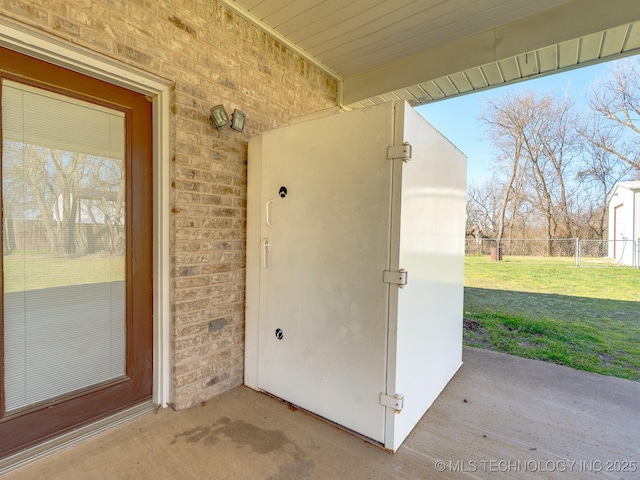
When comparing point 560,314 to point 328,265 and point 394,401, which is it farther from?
point 328,265

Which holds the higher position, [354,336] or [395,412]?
[354,336]

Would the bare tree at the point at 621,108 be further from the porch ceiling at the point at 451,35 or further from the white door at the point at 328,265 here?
the white door at the point at 328,265

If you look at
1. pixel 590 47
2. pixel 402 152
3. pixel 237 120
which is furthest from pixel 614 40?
pixel 237 120

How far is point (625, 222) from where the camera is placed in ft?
20.6

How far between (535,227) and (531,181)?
1.46 meters

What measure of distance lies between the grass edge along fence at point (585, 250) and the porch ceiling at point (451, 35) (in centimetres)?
435

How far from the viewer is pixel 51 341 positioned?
5.63 feet

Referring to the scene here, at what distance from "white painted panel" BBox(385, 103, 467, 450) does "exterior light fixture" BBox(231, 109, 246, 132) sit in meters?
1.32

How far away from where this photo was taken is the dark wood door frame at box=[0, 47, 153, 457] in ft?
5.58

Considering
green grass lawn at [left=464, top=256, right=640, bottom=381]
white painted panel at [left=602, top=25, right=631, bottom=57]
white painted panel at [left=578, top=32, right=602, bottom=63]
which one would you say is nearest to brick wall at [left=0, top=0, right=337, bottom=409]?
white painted panel at [left=578, top=32, right=602, bottom=63]

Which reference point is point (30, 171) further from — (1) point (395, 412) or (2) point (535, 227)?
(2) point (535, 227)

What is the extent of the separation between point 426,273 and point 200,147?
1.91 metres

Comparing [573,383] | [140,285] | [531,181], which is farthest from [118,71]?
[531,181]

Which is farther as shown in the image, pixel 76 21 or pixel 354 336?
pixel 354 336
